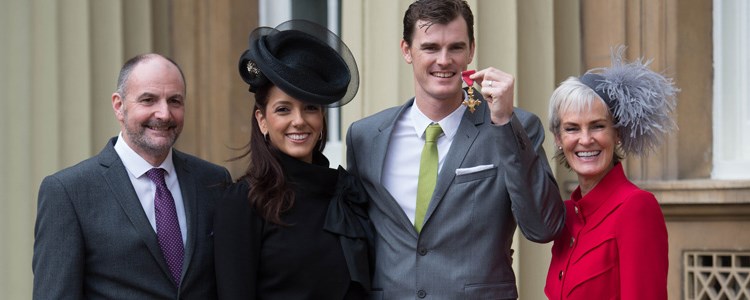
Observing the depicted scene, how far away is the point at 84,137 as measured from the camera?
20.8 ft

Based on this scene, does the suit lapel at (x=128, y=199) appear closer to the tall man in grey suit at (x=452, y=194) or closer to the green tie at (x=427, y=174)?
the tall man in grey suit at (x=452, y=194)

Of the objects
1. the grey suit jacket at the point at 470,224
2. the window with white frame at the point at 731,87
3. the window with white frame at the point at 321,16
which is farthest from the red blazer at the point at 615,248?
the window with white frame at the point at 321,16

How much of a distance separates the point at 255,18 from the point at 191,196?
296 cm

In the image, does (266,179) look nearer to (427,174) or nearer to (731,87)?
(427,174)

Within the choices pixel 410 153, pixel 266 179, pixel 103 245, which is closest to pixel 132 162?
pixel 103 245

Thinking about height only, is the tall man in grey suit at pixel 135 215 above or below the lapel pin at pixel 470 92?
below

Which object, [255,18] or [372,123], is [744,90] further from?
[255,18]

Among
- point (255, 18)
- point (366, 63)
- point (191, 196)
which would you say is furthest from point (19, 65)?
point (191, 196)

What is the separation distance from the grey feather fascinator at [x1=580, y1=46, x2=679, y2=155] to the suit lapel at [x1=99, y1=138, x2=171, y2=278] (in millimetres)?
1426

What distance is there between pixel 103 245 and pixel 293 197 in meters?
0.60

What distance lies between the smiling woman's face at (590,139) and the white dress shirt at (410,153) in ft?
1.23

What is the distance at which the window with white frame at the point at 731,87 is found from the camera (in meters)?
5.24

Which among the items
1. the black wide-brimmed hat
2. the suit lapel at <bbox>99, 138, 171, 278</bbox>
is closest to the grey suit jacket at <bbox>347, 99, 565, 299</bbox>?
the black wide-brimmed hat

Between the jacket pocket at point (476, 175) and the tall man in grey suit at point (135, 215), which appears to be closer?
the tall man in grey suit at point (135, 215)
